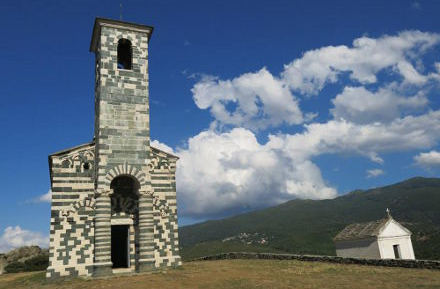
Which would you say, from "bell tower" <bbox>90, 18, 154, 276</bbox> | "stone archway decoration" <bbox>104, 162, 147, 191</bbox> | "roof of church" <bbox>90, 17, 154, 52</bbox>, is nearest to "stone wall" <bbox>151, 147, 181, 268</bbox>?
"bell tower" <bbox>90, 18, 154, 276</bbox>

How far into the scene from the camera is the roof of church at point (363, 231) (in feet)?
90.7

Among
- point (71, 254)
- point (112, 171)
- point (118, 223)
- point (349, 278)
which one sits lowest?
point (349, 278)

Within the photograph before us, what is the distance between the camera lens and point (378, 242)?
27.1 m

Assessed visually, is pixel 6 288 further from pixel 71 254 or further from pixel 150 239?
pixel 150 239

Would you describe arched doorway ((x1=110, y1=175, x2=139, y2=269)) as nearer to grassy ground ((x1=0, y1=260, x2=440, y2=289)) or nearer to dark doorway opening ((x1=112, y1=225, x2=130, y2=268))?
dark doorway opening ((x1=112, y1=225, x2=130, y2=268))

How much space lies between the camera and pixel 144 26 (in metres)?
25.2

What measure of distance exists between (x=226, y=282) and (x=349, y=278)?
592 centimetres

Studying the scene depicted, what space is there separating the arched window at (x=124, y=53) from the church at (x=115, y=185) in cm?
15

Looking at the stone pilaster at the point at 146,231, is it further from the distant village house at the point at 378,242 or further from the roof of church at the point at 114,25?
the distant village house at the point at 378,242

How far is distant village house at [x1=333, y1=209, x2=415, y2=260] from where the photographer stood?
27219 millimetres

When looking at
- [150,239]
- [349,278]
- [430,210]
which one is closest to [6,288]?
[150,239]

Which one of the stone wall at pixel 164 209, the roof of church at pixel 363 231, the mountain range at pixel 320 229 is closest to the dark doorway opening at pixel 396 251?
the roof of church at pixel 363 231

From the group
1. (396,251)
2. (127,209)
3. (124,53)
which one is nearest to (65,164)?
(127,209)

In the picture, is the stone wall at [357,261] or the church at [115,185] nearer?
A: the stone wall at [357,261]
